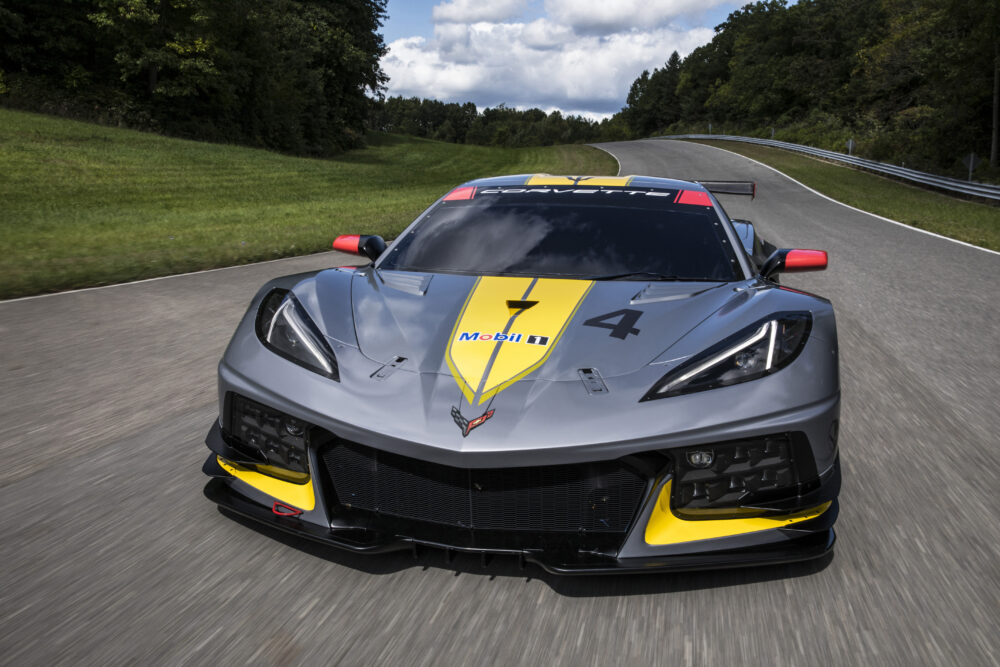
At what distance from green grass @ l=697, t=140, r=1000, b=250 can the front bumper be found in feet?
41.4

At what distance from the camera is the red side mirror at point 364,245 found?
4199 millimetres

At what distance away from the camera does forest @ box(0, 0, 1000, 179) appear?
32.1m

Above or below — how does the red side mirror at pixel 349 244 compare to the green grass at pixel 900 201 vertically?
above

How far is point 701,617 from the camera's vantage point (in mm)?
2270

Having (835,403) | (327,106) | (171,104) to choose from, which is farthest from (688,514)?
(327,106)

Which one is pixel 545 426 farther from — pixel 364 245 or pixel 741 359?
pixel 364 245

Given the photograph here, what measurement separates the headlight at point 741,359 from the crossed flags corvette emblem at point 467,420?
18.8 inches

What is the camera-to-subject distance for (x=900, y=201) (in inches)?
927

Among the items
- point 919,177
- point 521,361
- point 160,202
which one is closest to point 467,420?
point 521,361

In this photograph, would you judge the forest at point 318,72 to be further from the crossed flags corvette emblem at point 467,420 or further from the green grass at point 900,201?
the crossed flags corvette emblem at point 467,420

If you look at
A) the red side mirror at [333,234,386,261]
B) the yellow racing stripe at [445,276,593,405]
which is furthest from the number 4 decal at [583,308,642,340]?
the red side mirror at [333,234,386,261]

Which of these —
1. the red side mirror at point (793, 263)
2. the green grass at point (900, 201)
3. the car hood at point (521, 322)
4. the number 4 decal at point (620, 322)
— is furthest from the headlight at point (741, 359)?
the green grass at point (900, 201)

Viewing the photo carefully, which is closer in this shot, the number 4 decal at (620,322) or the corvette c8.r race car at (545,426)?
the corvette c8.r race car at (545,426)

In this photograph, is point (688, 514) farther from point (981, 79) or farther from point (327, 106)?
point (327, 106)
